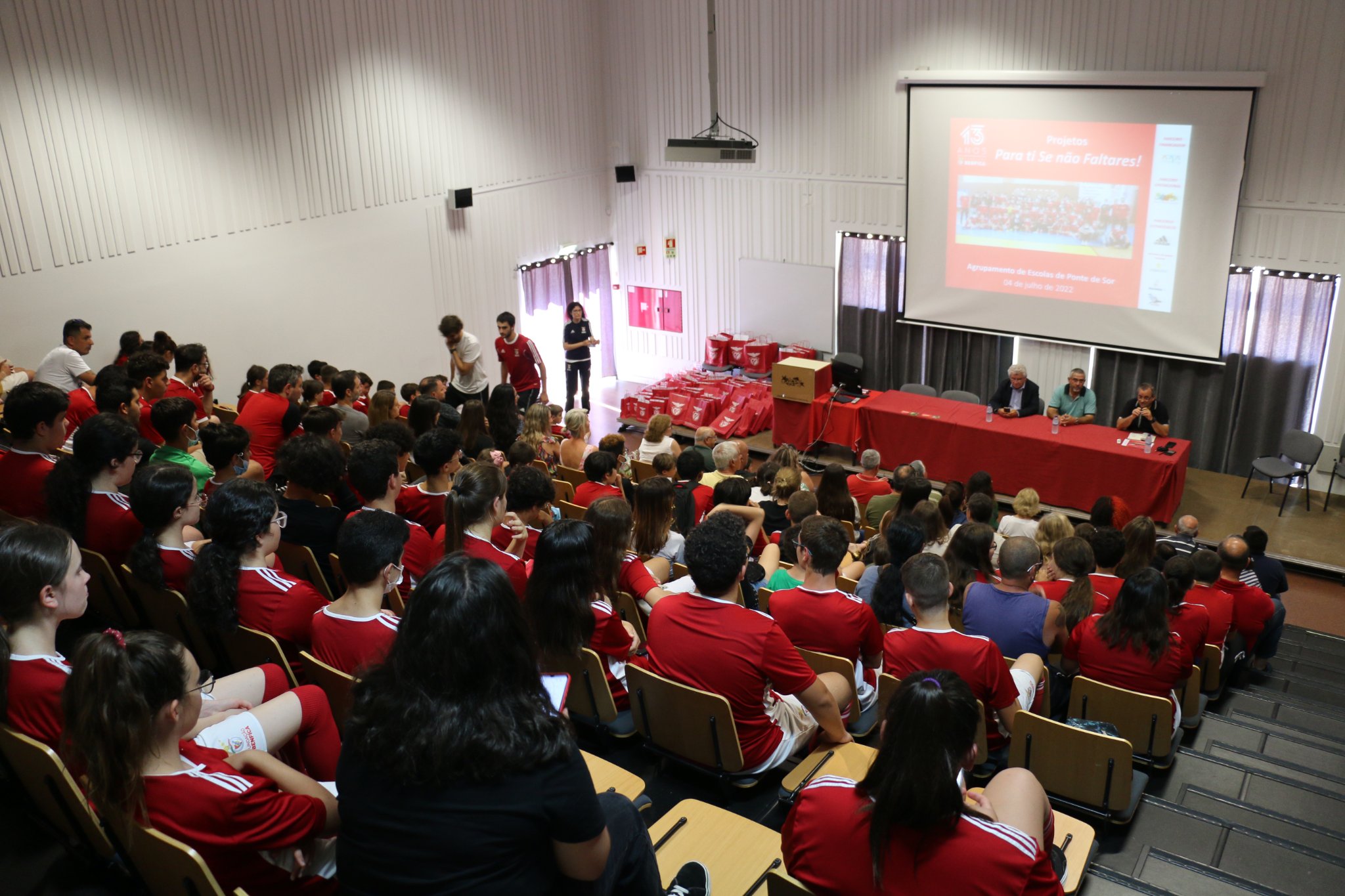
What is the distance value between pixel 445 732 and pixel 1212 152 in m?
10.0

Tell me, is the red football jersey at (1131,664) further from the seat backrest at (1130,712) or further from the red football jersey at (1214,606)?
the red football jersey at (1214,606)

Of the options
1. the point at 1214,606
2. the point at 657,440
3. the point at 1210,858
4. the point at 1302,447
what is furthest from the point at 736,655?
the point at 1302,447

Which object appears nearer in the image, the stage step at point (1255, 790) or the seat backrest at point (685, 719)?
the seat backrest at point (685, 719)

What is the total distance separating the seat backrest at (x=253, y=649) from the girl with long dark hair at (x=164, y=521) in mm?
337

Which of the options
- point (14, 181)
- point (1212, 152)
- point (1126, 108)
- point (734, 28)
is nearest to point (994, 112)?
point (1126, 108)

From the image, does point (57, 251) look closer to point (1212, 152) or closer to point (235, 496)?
point (235, 496)

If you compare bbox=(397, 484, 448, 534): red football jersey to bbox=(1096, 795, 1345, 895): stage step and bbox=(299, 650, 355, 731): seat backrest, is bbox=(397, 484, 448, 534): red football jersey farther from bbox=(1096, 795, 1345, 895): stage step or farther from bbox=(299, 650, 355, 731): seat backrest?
bbox=(1096, 795, 1345, 895): stage step

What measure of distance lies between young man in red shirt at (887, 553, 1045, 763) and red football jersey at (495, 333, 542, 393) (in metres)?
7.18

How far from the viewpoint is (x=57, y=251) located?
811 centimetres

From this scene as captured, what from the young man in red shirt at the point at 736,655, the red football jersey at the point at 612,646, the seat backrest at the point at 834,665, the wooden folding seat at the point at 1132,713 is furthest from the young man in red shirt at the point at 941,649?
the red football jersey at the point at 612,646

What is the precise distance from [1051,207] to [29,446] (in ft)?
31.1

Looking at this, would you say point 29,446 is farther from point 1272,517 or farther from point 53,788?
point 1272,517

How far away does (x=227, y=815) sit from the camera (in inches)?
87.9

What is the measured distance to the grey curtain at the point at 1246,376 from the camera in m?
9.44
